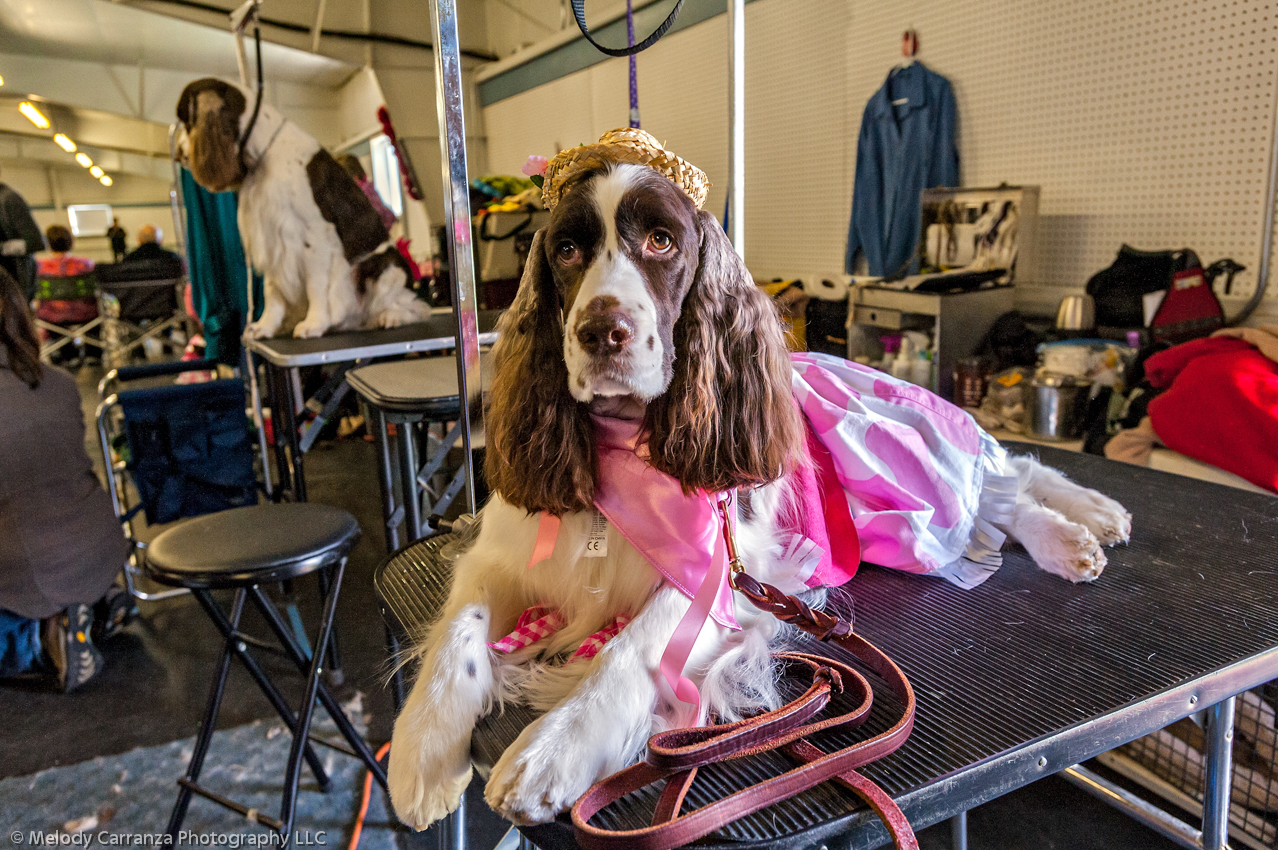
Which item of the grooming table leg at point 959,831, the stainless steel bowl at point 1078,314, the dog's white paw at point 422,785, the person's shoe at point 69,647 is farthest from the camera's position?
the stainless steel bowl at point 1078,314

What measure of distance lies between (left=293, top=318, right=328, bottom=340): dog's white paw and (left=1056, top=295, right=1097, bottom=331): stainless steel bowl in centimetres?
355

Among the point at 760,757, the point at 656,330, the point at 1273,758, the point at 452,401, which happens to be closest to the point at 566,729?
the point at 760,757

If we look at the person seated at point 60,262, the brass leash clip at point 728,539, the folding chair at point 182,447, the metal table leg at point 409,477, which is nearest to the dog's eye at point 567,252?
the brass leash clip at point 728,539

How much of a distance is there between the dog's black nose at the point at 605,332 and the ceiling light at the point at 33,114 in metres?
12.9

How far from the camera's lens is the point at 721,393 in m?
1.09

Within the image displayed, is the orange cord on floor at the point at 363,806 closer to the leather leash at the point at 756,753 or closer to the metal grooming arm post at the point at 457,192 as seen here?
the metal grooming arm post at the point at 457,192

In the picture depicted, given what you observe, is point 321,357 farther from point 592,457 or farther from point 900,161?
point 900,161

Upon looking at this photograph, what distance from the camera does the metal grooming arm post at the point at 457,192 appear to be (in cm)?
120

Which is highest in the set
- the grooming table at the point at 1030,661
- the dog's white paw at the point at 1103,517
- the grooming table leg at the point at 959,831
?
the dog's white paw at the point at 1103,517

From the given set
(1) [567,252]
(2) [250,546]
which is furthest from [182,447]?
(1) [567,252]

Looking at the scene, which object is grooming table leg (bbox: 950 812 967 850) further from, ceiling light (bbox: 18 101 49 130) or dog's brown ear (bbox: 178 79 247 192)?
ceiling light (bbox: 18 101 49 130)

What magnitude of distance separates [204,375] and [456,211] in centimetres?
451

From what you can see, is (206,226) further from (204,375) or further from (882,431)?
(882,431)

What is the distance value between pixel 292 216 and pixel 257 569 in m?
2.64
